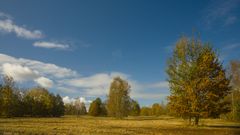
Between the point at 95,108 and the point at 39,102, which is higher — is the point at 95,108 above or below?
below

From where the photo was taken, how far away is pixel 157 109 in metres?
179

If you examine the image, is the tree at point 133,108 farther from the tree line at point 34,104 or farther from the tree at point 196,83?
the tree at point 196,83

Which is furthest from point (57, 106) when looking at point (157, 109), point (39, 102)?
point (157, 109)

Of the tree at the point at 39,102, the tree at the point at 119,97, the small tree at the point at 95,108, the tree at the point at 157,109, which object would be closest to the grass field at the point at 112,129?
the tree at the point at 119,97

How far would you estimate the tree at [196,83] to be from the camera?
36656mm

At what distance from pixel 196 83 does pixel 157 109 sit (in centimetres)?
14456

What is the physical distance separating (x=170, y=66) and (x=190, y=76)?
330cm

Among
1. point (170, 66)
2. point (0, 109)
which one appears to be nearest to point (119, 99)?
point (0, 109)

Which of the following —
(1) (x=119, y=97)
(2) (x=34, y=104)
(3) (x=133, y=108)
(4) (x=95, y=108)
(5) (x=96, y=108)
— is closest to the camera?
(1) (x=119, y=97)

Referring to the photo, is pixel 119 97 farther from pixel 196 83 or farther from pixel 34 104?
pixel 196 83

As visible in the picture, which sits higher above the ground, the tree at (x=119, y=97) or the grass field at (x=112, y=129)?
the tree at (x=119, y=97)

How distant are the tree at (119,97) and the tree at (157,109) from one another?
8969 cm

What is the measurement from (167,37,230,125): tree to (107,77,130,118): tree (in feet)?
168

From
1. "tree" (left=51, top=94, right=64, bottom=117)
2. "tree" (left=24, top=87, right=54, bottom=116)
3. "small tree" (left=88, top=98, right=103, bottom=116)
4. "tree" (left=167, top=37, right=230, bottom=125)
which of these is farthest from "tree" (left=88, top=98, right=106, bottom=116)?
"tree" (left=167, top=37, right=230, bottom=125)
